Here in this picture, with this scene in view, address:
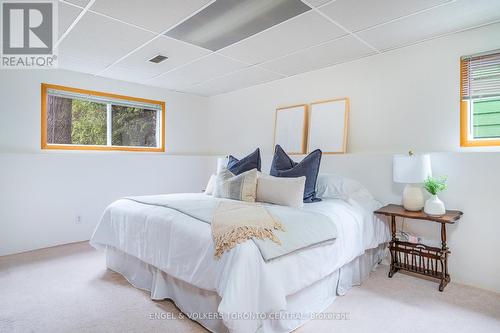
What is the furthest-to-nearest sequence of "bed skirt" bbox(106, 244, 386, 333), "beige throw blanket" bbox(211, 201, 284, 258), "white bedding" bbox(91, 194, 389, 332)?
"bed skirt" bbox(106, 244, 386, 333), "beige throw blanket" bbox(211, 201, 284, 258), "white bedding" bbox(91, 194, 389, 332)

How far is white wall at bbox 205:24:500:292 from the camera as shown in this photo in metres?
2.49

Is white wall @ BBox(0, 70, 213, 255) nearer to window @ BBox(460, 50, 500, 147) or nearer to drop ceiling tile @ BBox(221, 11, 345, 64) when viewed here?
drop ceiling tile @ BBox(221, 11, 345, 64)

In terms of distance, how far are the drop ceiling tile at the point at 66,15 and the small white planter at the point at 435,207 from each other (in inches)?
128

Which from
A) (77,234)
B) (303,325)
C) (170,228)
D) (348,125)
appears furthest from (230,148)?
(303,325)

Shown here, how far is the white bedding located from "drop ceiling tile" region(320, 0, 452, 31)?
5.18 ft

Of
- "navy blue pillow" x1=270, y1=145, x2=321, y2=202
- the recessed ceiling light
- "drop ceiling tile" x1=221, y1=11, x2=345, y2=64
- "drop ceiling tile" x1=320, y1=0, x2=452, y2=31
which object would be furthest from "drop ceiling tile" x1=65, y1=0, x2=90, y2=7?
"navy blue pillow" x1=270, y1=145, x2=321, y2=202

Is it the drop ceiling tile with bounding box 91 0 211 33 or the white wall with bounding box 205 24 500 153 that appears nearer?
the drop ceiling tile with bounding box 91 0 211 33

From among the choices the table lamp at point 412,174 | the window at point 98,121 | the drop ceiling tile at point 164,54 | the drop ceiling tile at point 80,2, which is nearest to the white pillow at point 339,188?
the table lamp at point 412,174

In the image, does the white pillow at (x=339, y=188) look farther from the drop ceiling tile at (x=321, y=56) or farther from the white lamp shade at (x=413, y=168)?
the drop ceiling tile at (x=321, y=56)

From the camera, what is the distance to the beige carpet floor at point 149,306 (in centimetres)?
192

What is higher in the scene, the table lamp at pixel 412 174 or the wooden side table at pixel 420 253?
the table lamp at pixel 412 174

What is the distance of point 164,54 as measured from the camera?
3.21 metres

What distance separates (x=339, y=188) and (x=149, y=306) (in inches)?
80.3

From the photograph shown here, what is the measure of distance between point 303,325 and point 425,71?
256cm
